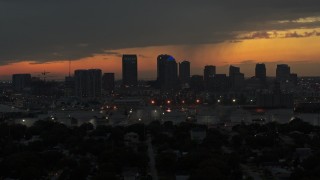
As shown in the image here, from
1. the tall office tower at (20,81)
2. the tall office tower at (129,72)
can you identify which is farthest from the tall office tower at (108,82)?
the tall office tower at (20,81)

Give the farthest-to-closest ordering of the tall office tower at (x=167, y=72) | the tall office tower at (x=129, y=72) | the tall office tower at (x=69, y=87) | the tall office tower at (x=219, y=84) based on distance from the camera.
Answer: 1. the tall office tower at (x=129, y=72)
2. the tall office tower at (x=167, y=72)
3. the tall office tower at (x=219, y=84)
4. the tall office tower at (x=69, y=87)

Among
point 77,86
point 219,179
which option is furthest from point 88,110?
point 219,179

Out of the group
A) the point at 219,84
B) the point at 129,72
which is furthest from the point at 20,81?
the point at 219,84

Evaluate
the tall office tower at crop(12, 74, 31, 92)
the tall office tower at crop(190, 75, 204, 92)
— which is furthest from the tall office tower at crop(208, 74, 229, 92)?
the tall office tower at crop(12, 74, 31, 92)

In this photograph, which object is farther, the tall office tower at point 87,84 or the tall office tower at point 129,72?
the tall office tower at point 129,72

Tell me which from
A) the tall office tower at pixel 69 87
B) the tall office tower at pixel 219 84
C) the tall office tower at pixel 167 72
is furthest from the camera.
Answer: the tall office tower at pixel 167 72

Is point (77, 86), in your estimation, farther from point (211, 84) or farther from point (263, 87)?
point (263, 87)

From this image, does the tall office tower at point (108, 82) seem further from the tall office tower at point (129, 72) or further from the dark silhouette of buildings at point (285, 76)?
the dark silhouette of buildings at point (285, 76)
